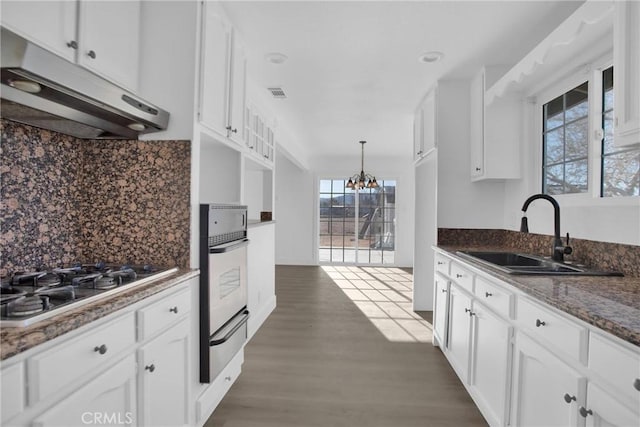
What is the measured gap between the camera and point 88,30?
4.67ft

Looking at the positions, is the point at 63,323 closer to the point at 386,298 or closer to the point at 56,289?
the point at 56,289

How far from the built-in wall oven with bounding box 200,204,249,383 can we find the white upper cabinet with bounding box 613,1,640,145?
187cm

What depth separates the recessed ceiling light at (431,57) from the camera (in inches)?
108

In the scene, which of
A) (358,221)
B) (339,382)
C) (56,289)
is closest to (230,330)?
(339,382)

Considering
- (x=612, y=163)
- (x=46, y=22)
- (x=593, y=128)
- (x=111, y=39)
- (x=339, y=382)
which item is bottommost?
(x=339, y=382)

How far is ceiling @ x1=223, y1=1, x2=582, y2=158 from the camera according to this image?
Answer: 2.15 meters

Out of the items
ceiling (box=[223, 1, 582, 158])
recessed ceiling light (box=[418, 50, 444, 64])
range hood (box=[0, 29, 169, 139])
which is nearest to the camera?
range hood (box=[0, 29, 169, 139])

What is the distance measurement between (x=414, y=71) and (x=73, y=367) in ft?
10.1

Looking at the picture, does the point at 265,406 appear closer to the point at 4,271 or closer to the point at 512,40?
the point at 4,271

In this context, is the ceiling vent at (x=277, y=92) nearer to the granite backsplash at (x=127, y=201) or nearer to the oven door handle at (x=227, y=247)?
the oven door handle at (x=227, y=247)

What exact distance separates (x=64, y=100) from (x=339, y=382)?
7.50 feet

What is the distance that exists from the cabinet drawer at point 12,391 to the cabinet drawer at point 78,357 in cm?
2

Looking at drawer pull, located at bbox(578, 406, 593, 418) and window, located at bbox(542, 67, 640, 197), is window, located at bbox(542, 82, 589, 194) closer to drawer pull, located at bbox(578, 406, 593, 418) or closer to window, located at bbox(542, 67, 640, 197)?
window, located at bbox(542, 67, 640, 197)

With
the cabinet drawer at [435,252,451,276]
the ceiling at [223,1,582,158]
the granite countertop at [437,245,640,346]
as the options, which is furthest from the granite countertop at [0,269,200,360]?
the cabinet drawer at [435,252,451,276]
